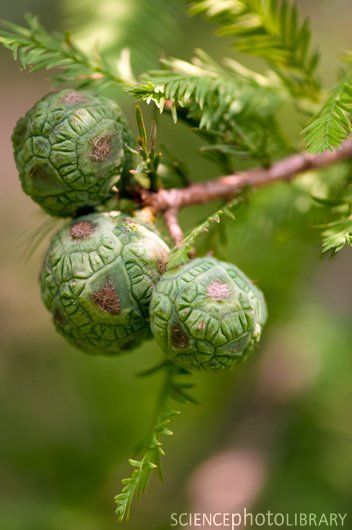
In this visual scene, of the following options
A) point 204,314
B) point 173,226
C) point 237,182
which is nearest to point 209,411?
point 237,182

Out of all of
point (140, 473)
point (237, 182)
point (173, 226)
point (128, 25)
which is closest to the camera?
point (140, 473)

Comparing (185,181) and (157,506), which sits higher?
(185,181)

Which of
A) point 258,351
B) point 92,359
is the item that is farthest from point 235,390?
point 92,359

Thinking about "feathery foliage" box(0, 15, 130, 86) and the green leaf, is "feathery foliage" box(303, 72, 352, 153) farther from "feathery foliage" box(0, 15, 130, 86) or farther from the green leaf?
"feathery foliage" box(0, 15, 130, 86)

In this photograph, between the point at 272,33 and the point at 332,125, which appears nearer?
the point at 332,125

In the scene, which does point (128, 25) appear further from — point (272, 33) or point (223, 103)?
point (223, 103)

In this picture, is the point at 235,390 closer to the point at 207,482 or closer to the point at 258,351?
the point at 258,351
